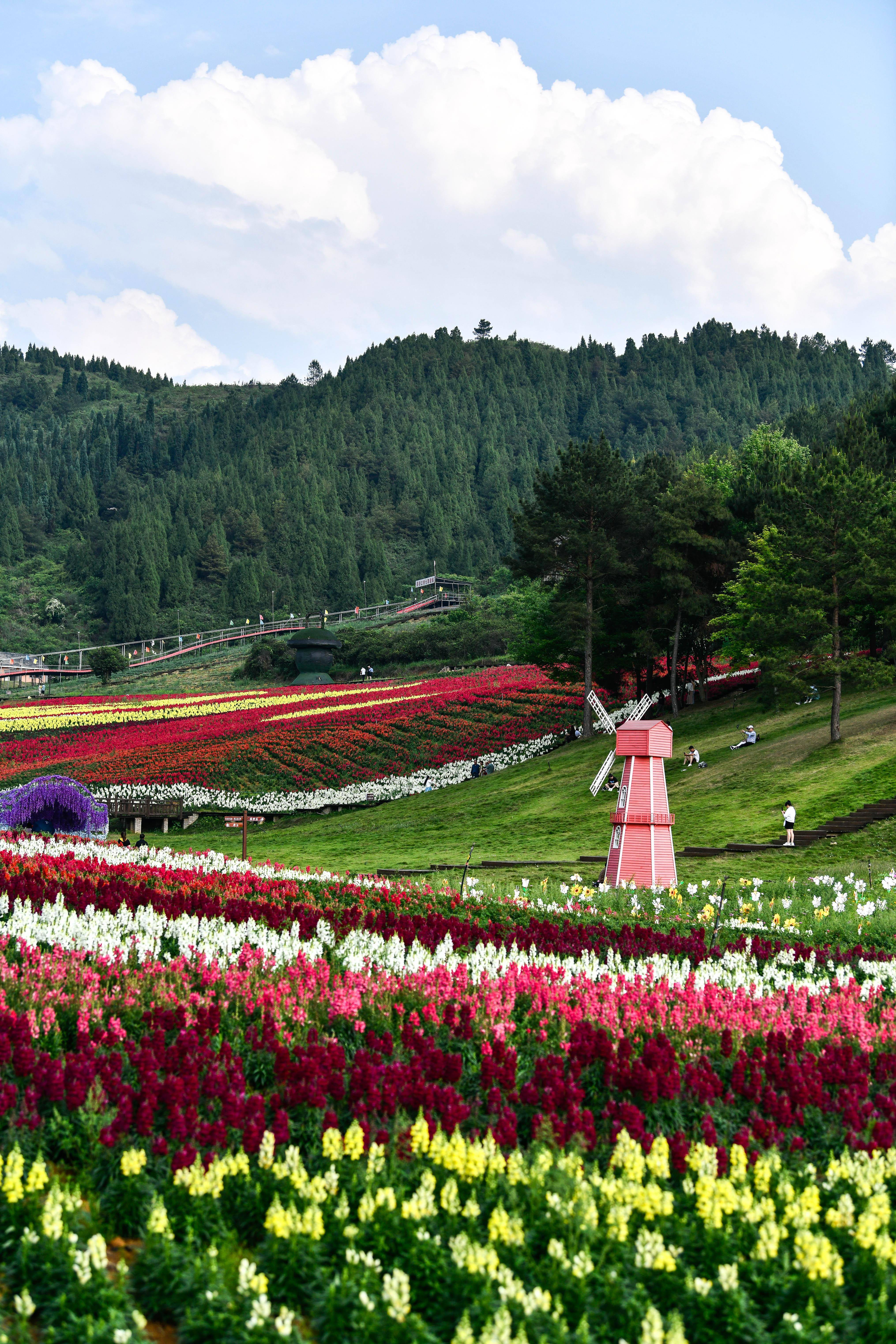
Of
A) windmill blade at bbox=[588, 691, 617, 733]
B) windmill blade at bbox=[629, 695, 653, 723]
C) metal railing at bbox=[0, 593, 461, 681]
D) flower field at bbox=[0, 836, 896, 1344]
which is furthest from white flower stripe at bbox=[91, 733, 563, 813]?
metal railing at bbox=[0, 593, 461, 681]

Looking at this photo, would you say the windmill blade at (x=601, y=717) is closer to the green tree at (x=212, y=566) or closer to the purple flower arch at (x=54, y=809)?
the purple flower arch at (x=54, y=809)

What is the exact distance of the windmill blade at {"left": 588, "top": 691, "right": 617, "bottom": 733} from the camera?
30.4 metres

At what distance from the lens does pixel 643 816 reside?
64.8 ft

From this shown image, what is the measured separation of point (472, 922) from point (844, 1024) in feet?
18.7

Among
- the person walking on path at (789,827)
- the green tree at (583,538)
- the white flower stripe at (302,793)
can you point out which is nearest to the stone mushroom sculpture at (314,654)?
the green tree at (583,538)

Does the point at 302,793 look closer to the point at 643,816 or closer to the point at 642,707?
the point at 642,707

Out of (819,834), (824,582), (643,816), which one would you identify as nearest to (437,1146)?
(643,816)

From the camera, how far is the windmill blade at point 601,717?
30406 mm

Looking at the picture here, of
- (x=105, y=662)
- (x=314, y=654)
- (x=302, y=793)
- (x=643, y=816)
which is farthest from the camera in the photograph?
(x=105, y=662)

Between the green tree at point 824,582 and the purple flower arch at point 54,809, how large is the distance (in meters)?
20.4

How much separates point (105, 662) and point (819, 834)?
72.9 metres

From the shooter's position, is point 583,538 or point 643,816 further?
point 583,538

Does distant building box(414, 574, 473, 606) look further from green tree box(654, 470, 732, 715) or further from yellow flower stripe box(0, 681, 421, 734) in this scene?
green tree box(654, 470, 732, 715)

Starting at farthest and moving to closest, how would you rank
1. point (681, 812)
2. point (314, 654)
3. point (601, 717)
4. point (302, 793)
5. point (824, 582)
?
point (314, 654), point (302, 793), point (601, 717), point (824, 582), point (681, 812)
